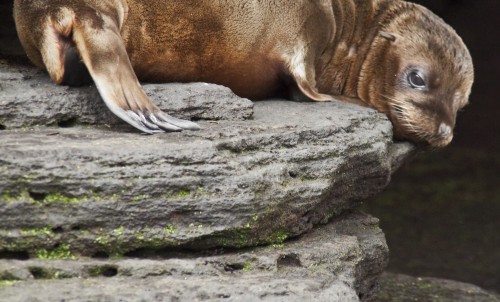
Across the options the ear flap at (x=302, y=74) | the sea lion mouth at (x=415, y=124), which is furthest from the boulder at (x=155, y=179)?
the sea lion mouth at (x=415, y=124)

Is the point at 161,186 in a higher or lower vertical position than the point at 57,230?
higher

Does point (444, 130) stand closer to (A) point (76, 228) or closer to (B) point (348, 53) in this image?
(B) point (348, 53)

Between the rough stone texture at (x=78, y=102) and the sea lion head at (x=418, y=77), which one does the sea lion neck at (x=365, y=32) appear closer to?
the sea lion head at (x=418, y=77)

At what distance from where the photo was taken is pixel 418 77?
4938 millimetres

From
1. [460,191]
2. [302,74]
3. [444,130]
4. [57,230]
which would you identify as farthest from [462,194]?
[57,230]

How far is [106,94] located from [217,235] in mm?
702

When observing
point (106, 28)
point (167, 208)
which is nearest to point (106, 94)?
point (106, 28)

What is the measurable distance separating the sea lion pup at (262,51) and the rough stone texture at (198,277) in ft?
1.92

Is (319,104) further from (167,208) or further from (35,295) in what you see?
(35,295)

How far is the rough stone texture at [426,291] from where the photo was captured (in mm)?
5570

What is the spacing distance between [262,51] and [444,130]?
1.13 metres

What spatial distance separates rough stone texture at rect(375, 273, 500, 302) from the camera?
18.3 ft

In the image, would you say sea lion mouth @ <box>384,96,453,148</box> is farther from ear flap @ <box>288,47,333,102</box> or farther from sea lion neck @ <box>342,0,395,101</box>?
ear flap @ <box>288,47,333,102</box>

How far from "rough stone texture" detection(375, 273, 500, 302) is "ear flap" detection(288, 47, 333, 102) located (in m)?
1.49
